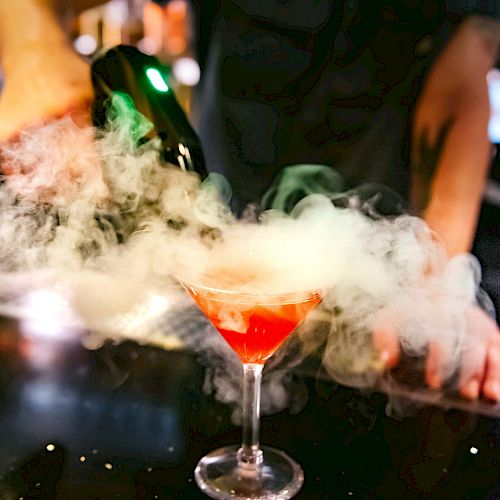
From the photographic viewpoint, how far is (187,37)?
205 cm

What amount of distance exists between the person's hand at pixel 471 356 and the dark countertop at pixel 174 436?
102mm

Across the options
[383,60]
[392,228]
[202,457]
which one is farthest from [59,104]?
[202,457]

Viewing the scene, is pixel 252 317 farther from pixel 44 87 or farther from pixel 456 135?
pixel 44 87

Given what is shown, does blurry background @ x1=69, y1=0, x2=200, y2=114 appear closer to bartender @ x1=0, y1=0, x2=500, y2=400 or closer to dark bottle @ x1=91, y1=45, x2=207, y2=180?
bartender @ x1=0, y1=0, x2=500, y2=400

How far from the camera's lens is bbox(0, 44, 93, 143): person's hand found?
6.19 ft

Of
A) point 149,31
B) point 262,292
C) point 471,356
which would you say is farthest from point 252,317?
point 149,31

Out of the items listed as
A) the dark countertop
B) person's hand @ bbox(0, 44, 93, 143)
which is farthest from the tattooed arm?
person's hand @ bbox(0, 44, 93, 143)

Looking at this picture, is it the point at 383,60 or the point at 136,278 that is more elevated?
the point at 383,60

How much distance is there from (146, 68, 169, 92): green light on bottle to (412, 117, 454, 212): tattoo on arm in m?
0.70

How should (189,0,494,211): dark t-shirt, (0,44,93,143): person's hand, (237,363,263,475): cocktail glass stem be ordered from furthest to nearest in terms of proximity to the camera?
(0,44,93,143): person's hand, (189,0,494,211): dark t-shirt, (237,363,263,475): cocktail glass stem

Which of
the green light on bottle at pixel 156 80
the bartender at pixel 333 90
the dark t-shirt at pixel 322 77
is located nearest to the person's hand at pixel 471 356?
the bartender at pixel 333 90

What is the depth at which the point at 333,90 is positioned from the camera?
1860 mm

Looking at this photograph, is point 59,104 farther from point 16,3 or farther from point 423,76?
point 423,76

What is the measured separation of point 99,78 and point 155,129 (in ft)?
0.88
